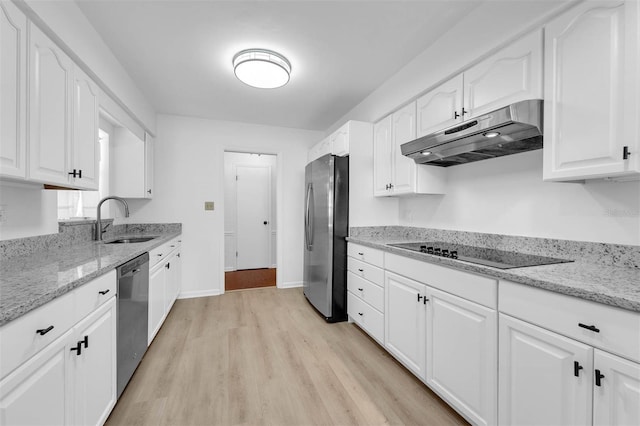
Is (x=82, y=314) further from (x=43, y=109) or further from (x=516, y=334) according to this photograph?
(x=516, y=334)

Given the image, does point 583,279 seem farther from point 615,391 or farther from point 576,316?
point 615,391

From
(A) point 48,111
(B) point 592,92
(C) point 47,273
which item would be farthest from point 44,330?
(B) point 592,92

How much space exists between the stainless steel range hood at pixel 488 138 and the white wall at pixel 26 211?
103 inches

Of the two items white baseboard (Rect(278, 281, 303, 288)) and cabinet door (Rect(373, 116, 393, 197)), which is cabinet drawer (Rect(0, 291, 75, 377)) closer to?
cabinet door (Rect(373, 116, 393, 197))

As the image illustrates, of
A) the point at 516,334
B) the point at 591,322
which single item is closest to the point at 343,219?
the point at 516,334

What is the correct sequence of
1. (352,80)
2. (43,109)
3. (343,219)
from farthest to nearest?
(343,219)
(352,80)
(43,109)

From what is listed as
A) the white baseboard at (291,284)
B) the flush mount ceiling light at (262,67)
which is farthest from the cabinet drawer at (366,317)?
the flush mount ceiling light at (262,67)

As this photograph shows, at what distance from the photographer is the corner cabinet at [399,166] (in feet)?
7.54

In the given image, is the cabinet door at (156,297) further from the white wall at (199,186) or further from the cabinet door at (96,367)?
the white wall at (199,186)

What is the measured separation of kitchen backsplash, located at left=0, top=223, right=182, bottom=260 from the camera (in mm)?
1517

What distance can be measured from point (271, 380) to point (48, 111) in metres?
2.12

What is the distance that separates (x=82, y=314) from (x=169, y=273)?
1.76m

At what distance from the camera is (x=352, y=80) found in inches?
105

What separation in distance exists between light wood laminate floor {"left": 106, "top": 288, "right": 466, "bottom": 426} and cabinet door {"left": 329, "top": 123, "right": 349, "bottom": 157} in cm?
189
